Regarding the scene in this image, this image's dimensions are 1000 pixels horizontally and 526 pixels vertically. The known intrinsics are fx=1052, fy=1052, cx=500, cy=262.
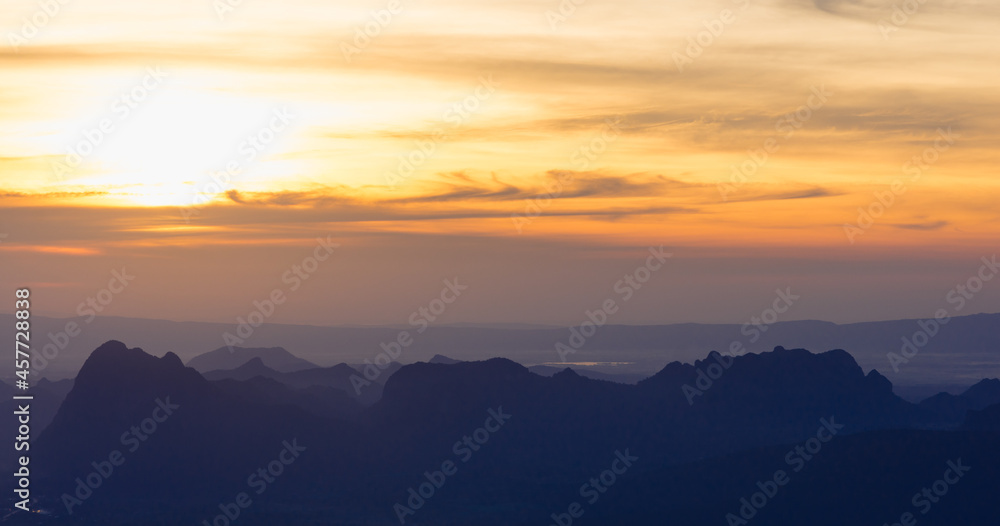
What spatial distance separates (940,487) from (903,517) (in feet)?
29.6

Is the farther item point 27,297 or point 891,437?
point 891,437

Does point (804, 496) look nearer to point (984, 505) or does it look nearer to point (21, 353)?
point (984, 505)

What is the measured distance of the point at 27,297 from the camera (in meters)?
148

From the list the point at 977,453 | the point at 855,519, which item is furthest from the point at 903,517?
the point at 977,453

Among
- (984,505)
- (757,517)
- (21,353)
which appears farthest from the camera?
(757,517)

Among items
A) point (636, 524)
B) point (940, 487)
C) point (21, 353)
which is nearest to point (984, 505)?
point (940, 487)

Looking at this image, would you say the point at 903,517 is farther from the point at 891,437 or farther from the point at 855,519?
the point at 891,437

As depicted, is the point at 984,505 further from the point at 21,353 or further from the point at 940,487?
the point at 21,353

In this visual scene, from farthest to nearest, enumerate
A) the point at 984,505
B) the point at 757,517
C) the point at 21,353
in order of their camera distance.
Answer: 1. the point at 757,517
2. the point at 984,505
3. the point at 21,353

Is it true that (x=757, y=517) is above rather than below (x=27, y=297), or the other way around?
below

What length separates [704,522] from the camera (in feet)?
635

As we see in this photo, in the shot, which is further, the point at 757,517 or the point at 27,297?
the point at 757,517

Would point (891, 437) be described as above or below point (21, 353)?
below

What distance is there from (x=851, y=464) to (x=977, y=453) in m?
21.5
